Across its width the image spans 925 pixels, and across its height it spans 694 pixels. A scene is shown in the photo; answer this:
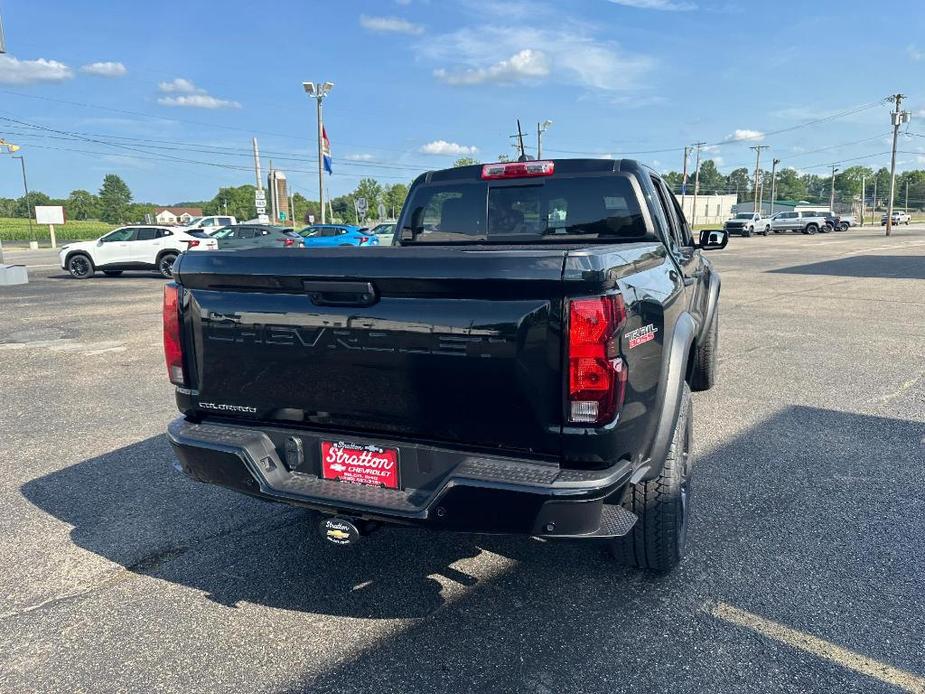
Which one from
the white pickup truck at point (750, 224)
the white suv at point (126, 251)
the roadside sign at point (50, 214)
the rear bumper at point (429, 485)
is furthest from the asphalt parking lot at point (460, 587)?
the white pickup truck at point (750, 224)

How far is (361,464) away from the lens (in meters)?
2.62

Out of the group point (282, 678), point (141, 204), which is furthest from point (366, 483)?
point (141, 204)

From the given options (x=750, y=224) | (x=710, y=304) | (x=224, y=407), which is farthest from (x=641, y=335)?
(x=750, y=224)

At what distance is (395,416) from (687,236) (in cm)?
361

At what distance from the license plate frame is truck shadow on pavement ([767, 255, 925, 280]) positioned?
1901cm

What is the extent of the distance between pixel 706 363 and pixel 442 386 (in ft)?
14.2

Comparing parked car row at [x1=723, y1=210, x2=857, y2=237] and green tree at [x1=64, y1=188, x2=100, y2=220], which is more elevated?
green tree at [x1=64, y1=188, x2=100, y2=220]

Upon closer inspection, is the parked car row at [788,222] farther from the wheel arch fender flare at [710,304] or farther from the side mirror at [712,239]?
the side mirror at [712,239]

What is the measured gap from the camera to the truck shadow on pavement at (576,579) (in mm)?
2496

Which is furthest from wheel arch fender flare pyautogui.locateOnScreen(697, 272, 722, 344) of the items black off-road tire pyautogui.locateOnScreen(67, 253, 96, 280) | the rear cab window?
black off-road tire pyautogui.locateOnScreen(67, 253, 96, 280)

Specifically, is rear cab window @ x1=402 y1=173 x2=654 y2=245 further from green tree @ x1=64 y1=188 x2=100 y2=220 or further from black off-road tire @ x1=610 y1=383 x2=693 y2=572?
green tree @ x1=64 y1=188 x2=100 y2=220

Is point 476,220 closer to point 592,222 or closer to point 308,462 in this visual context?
point 592,222

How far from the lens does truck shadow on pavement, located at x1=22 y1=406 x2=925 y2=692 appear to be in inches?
A: 98.3

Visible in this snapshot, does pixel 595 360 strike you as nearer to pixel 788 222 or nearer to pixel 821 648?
pixel 821 648
